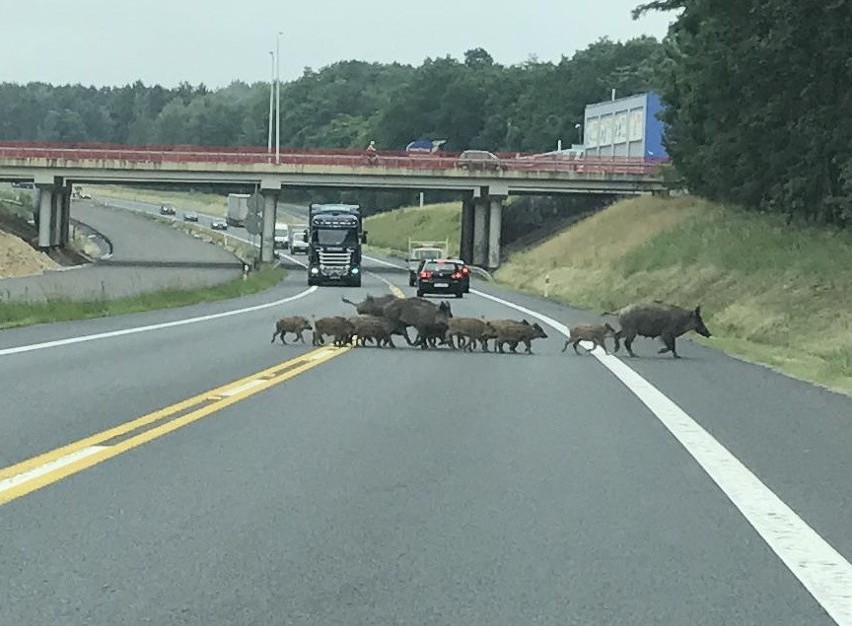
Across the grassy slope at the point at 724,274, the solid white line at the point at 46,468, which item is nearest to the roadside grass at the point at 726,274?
the grassy slope at the point at 724,274

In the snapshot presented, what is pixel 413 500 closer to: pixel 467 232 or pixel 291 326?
pixel 291 326

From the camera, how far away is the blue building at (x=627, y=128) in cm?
10844

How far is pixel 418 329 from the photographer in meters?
25.2

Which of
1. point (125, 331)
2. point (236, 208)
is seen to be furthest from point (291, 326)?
point (236, 208)

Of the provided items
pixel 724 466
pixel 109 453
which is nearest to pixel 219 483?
pixel 109 453

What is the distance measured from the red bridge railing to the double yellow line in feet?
230

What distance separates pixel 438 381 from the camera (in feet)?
61.2

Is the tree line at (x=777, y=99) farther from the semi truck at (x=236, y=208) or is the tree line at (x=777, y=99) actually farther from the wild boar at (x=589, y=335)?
the semi truck at (x=236, y=208)

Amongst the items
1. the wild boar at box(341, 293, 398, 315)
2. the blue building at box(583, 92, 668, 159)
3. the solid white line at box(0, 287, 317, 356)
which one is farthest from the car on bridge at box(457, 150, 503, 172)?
the wild boar at box(341, 293, 398, 315)

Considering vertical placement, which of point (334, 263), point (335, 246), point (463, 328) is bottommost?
point (334, 263)

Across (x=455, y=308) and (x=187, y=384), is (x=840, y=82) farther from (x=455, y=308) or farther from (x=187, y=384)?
(x=187, y=384)

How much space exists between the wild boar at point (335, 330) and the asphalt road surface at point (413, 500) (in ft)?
18.8

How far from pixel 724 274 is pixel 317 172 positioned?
4332 cm

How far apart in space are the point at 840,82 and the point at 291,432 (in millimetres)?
35719
